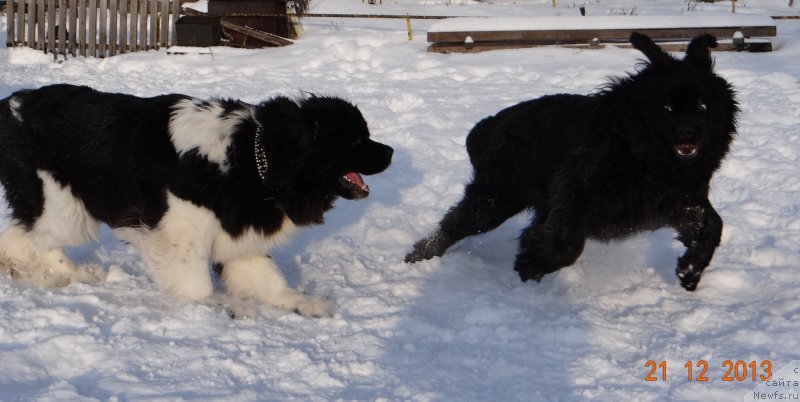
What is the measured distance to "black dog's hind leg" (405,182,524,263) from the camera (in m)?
5.51

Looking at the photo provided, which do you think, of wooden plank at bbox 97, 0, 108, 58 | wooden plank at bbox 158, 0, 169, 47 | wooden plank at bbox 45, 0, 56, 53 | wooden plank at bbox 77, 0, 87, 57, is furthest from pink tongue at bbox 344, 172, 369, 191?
wooden plank at bbox 45, 0, 56, 53

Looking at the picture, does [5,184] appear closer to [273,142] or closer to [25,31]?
[273,142]

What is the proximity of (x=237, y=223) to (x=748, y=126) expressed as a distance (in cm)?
642

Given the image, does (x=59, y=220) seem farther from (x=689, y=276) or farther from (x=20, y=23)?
(x=20, y=23)

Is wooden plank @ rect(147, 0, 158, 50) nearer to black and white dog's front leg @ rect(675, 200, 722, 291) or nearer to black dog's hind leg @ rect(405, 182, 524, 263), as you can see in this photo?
black dog's hind leg @ rect(405, 182, 524, 263)

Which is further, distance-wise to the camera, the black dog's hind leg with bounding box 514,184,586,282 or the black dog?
the black dog's hind leg with bounding box 514,184,586,282

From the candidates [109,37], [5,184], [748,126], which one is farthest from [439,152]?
[109,37]

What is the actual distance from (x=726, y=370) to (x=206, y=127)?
10.1 feet

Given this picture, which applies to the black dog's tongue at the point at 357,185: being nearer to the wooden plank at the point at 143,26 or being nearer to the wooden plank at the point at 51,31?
the wooden plank at the point at 143,26

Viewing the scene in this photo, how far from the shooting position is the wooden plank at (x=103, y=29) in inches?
557

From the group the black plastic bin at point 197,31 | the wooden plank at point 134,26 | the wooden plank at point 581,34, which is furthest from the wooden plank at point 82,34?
the wooden plank at point 581,34

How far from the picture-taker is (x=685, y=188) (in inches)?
183

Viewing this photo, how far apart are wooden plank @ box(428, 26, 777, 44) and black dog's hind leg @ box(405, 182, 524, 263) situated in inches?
319

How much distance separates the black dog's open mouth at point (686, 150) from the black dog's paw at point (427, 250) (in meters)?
1.83
